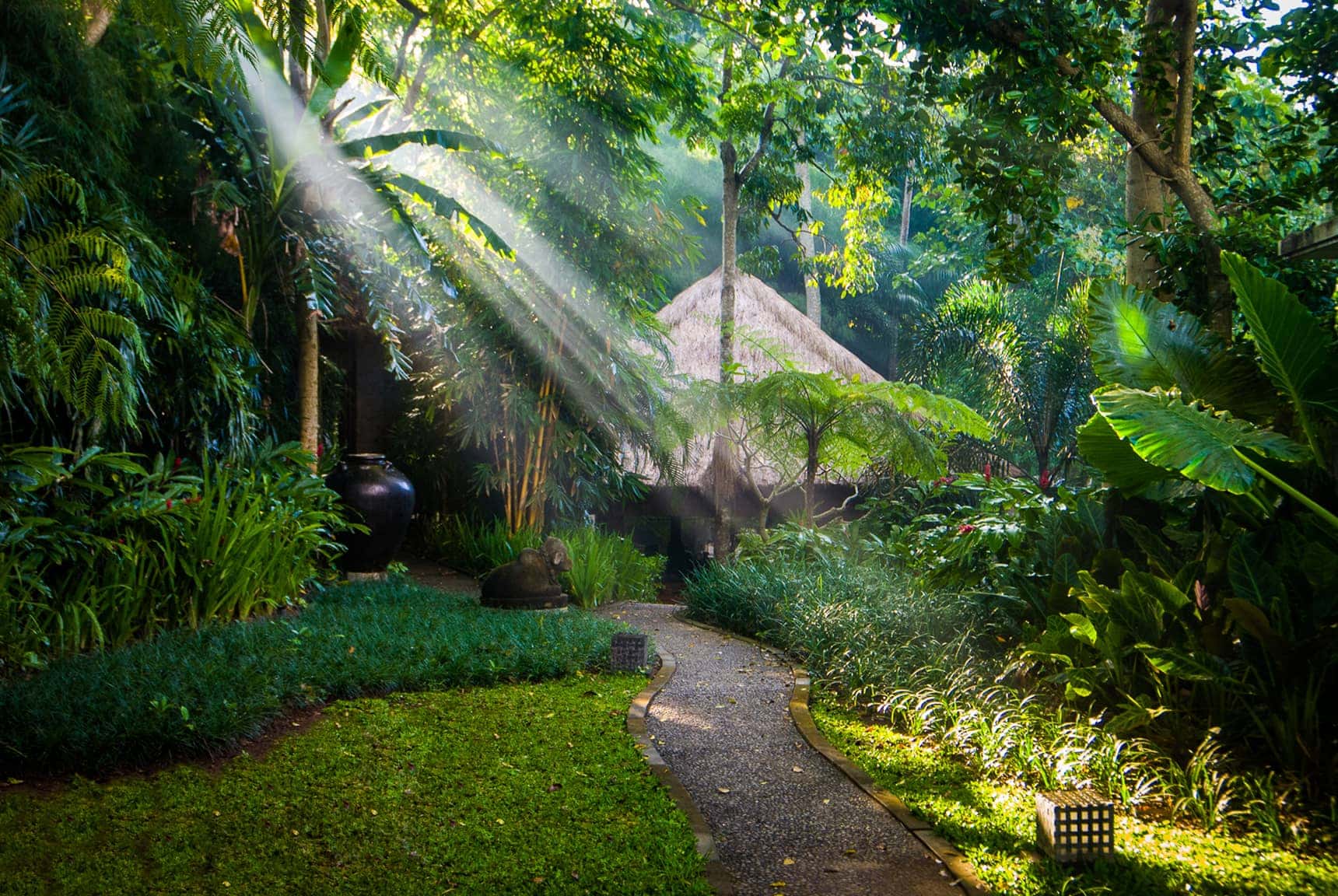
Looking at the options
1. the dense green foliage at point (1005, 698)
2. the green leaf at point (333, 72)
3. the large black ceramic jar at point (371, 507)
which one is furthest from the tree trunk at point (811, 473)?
the green leaf at point (333, 72)

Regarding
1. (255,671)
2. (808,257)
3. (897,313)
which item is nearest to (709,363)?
(808,257)

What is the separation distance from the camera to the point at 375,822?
3.24m

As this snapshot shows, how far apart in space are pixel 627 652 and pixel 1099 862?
3161 mm

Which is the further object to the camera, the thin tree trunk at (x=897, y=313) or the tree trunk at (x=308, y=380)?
the thin tree trunk at (x=897, y=313)

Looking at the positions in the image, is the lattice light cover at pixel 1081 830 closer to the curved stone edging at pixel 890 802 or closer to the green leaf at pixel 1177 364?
the curved stone edging at pixel 890 802

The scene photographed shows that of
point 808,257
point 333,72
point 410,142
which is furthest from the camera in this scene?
point 808,257

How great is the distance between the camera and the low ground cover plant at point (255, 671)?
365cm

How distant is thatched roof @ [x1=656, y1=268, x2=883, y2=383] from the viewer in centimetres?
1264

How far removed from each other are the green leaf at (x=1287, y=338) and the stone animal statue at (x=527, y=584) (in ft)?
17.1

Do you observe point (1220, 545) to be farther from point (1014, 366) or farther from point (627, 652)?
point (1014, 366)

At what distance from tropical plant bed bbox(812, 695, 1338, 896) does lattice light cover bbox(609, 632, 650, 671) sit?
2.00 metres

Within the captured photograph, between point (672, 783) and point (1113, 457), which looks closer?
point (672, 783)

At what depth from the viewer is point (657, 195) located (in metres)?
10.0

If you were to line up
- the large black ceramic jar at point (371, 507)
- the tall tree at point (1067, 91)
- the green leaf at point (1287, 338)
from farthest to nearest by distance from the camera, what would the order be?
the large black ceramic jar at point (371, 507), the tall tree at point (1067, 91), the green leaf at point (1287, 338)
